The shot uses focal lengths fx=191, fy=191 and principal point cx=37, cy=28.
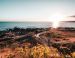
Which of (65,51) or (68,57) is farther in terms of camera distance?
(65,51)

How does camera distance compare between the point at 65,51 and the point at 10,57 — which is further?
the point at 65,51

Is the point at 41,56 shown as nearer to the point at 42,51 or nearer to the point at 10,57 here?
the point at 42,51

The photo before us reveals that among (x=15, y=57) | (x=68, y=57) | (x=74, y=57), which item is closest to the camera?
(x=74, y=57)

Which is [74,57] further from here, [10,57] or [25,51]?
[10,57]

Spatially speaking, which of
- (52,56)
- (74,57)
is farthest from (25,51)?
(74,57)

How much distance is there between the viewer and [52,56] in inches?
546

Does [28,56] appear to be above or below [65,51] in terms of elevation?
above

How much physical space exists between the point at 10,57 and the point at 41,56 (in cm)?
230

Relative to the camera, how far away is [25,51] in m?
13.0

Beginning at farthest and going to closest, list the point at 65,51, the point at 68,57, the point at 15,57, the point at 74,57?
the point at 65,51, the point at 15,57, the point at 68,57, the point at 74,57

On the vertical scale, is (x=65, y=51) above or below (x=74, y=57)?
below

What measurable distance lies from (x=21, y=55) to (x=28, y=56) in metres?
0.62

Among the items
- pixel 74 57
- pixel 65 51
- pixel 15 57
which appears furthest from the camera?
pixel 65 51

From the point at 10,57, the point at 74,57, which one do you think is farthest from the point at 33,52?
the point at 74,57
